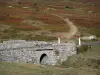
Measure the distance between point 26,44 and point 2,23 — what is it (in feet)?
151

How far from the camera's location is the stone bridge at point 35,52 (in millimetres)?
27719

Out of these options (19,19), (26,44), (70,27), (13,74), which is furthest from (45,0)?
(13,74)

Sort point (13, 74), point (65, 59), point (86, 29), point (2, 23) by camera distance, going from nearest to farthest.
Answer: point (13, 74) → point (65, 59) → point (86, 29) → point (2, 23)

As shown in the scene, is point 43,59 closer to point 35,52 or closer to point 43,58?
point 43,58

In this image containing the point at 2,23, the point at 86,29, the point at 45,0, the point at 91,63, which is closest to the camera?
the point at 91,63

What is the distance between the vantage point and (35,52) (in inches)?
1149

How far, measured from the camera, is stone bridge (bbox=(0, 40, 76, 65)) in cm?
2772

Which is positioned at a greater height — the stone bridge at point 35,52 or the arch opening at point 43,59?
the stone bridge at point 35,52

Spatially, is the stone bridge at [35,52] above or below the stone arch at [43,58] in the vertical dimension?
above

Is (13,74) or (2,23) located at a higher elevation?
(2,23)

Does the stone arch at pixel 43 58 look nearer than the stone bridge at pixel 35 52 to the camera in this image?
No

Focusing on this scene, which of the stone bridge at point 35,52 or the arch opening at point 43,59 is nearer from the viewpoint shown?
the stone bridge at point 35,52

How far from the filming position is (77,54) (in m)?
27.6

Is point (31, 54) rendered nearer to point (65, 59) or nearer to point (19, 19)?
point (65, 59)
